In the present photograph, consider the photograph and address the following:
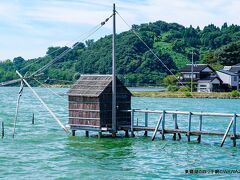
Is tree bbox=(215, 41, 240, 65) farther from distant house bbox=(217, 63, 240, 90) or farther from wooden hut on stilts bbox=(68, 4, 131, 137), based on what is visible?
wooden hut on stilts bbox=(68, 4, 131, 137)

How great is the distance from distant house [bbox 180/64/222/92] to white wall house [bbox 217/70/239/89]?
187 cm

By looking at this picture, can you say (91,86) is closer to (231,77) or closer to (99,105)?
(99,105)

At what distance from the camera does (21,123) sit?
62469 mm

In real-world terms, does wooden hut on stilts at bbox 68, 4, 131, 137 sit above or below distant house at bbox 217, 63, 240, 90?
below

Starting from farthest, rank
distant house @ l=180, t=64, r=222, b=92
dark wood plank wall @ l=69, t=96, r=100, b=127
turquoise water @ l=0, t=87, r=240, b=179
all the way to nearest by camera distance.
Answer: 1. distant house @ l=180, t=64, r=222, b=92
2. dark wood plank wall @ l=69, t=96, r=100, b=127
3. turquoise water @ l=0, t=87, r=240, b=179

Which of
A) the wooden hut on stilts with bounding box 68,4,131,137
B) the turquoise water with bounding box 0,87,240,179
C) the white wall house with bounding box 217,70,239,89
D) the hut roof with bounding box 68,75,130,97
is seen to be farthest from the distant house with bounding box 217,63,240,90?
the hut roof with bounding box 68,75,130,97

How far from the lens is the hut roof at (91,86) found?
4500 centimetres

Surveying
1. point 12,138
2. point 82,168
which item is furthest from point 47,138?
point 82,168

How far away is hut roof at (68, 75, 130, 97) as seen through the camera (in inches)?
1772

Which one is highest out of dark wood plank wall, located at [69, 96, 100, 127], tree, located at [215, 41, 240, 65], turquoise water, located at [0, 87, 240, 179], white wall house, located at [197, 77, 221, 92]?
tree, located at [215, 41, 240, 65]

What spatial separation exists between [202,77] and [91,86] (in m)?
91.5

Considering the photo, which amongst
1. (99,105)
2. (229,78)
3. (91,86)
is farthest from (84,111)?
(229,78)

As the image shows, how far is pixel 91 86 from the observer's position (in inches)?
1807

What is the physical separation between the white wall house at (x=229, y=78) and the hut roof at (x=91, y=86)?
8743 centimetres
